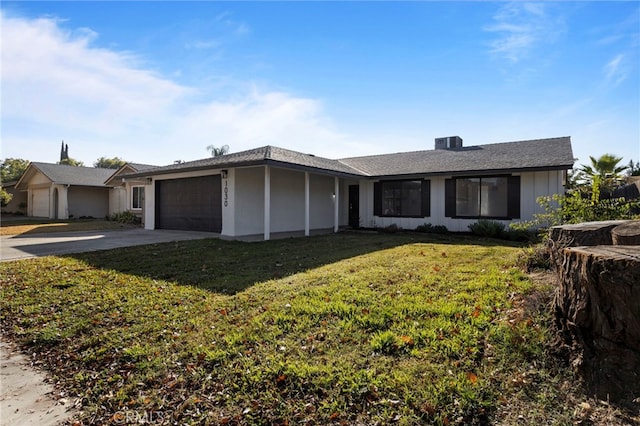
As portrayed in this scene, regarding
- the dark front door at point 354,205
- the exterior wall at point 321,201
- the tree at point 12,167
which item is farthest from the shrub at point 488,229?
the tree at point 12,167

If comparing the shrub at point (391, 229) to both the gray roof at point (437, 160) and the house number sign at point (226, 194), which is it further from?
the house number sign at point (226, 194)

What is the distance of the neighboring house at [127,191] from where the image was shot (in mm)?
20047

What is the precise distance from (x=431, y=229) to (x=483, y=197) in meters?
2.29

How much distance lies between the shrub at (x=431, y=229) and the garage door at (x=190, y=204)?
805 cm

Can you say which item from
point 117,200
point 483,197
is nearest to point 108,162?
point 117,200

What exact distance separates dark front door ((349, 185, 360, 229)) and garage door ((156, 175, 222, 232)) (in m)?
6.41

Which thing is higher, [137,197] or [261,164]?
[261,164]

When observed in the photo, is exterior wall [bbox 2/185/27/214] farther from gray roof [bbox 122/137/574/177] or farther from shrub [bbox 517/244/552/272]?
shrub [bbox 517/244/552/272]

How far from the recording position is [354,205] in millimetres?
16641

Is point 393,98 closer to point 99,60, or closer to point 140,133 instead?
point 99,60

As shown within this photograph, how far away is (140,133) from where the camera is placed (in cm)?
1700

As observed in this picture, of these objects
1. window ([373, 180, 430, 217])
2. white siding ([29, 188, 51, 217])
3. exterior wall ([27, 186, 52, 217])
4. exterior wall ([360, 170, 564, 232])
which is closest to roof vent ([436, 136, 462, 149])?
window ([373, 180, 430, 217])

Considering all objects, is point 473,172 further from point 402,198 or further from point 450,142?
point 450,142

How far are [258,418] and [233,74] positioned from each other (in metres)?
10.5
